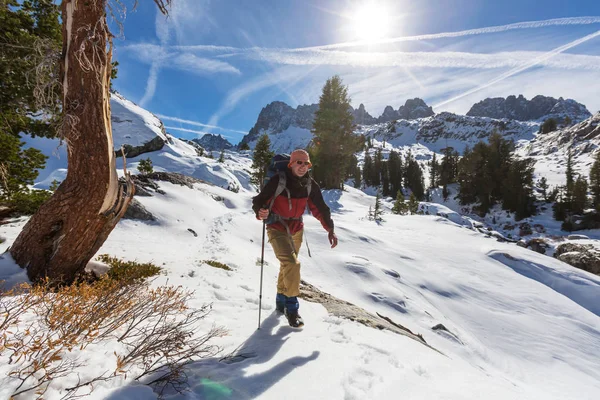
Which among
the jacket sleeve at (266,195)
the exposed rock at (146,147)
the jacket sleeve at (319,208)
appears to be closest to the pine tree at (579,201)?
the jacket sleeve at (319,208)

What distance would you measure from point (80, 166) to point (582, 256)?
2511cm

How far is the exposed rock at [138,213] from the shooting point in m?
10.3

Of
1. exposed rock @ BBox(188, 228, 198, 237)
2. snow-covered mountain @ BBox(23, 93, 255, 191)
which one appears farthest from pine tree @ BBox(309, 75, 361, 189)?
exposed rock @ BBox(188, 228, 198, 237)

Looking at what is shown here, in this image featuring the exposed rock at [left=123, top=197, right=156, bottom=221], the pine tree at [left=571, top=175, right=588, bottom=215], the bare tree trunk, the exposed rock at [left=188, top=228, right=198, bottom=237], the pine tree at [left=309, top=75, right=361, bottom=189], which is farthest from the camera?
the pine tree at [left=571, top=175, right=588, bottom=215]

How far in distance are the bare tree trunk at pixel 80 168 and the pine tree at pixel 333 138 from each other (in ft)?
94.8

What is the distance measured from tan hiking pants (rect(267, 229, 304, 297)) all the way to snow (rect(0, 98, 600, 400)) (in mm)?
538

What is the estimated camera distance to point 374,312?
6.31m

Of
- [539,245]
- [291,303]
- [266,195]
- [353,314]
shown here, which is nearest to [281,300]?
[291,303]

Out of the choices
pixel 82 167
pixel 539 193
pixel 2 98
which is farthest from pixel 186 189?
pixel 539 193

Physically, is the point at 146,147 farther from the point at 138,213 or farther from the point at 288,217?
the point at 288,217

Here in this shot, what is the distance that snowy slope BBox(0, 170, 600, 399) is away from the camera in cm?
258

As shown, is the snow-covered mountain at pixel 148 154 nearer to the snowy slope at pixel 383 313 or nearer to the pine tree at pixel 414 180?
the snowy slope at pixel 383 313

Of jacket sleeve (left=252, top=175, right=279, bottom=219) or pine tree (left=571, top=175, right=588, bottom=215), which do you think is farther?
pine tree (left=571, top=175, right=588, bottom=215)

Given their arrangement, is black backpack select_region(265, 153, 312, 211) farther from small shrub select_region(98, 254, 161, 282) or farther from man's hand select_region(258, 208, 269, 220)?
small shrub select_region(98, 254, 161, 282)
